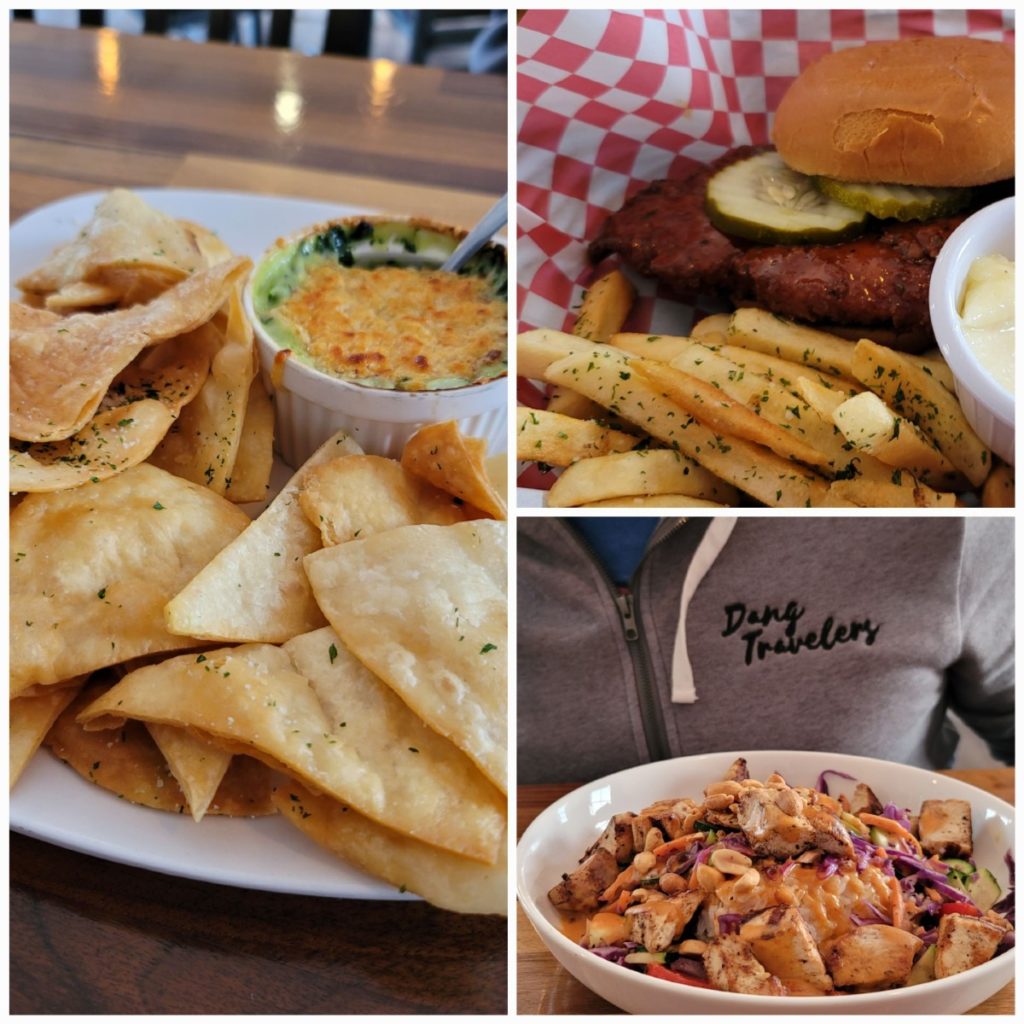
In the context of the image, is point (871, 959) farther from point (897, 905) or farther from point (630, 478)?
point (630, 478)

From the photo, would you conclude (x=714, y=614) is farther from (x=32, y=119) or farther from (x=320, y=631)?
(x=32, y=119)

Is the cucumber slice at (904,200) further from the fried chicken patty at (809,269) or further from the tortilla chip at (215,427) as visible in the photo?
the tortilla chip at (215,427)

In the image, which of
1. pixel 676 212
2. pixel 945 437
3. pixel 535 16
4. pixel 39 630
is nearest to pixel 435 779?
pixel 39 630

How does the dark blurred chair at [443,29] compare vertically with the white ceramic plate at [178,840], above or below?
above

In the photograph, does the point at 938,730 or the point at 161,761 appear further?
the point at 938,730

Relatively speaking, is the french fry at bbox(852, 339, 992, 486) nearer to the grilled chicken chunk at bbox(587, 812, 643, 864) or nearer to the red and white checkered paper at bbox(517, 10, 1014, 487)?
the red and white checkered paper at bbox(517, 10, 1014, 487)

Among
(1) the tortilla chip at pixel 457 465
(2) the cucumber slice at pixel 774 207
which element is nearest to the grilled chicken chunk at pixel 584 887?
(1) the tortilla chip at pixel 457 465

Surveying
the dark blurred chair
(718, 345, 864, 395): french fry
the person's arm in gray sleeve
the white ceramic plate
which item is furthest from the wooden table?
the dark blurred chair
